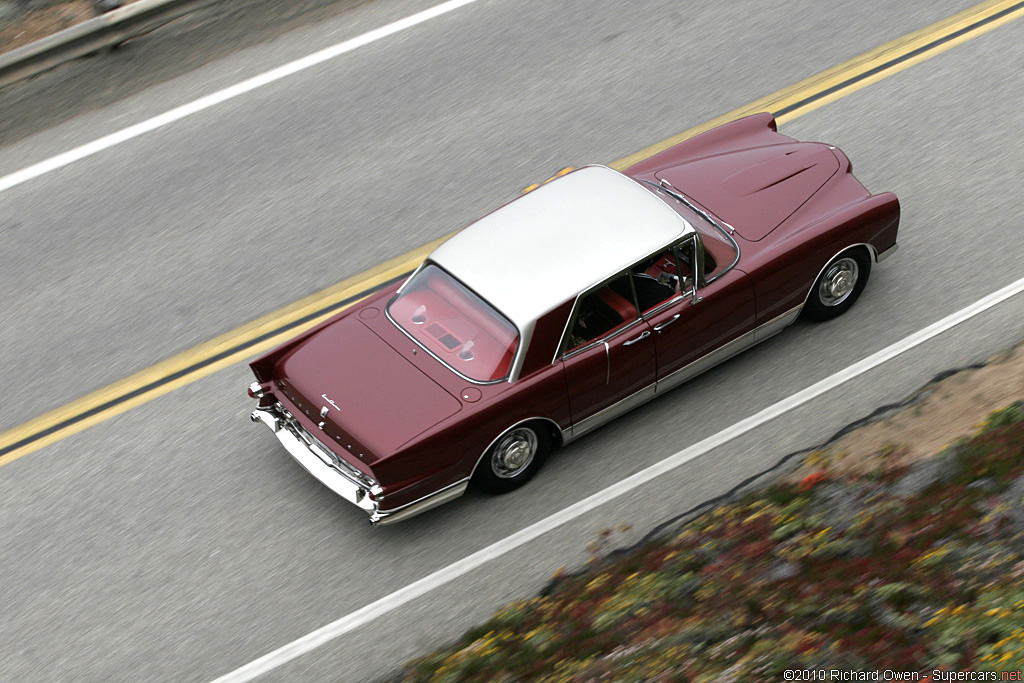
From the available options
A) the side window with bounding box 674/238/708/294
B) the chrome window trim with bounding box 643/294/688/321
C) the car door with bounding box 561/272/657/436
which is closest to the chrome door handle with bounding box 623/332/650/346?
the car door with bounding box 561/272/657/436

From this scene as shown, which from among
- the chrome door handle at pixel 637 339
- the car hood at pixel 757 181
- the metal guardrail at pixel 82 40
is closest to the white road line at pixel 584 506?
the chrome door handle at pixel 637 339

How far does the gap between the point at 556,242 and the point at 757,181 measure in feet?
6.21

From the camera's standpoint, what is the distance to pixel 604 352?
7.45 m

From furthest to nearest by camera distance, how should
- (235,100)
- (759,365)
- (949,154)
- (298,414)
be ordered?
(235,100)
(949,154)
(759,365)
(298,414)

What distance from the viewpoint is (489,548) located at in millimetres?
7332

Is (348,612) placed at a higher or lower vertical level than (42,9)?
lower

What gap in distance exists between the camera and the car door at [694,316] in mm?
7617

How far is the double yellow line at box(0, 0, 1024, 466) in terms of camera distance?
330 inches

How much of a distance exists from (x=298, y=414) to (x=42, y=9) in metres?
7.12

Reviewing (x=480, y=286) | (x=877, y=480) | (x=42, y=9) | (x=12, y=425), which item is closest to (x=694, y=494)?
(x=877, y=480)

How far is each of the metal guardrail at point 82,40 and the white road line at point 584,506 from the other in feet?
23.2

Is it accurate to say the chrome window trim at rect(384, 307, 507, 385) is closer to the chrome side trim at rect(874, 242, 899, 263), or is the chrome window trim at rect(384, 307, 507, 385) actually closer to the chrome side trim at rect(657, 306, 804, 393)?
the chrome side trim at rect(657, 306, 804, 393)

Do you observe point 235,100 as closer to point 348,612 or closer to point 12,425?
point 12,425

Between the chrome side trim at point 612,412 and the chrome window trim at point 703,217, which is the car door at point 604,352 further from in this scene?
the chrome window trim at point 703,217
